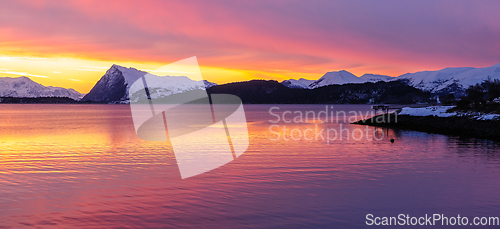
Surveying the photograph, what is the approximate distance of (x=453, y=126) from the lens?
51094 millimetres

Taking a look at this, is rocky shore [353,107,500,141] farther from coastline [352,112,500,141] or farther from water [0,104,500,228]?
water [0,104,500,228]

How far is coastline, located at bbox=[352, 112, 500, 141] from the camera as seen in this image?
4425 cm

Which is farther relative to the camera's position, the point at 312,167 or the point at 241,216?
the point at 312,167

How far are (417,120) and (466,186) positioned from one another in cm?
4816


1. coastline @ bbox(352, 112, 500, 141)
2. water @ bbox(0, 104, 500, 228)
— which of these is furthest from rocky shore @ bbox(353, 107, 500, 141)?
water @ bbox(0, 104, 500, 228)

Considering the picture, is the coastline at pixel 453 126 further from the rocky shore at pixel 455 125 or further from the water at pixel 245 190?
the water at pixel 245 190

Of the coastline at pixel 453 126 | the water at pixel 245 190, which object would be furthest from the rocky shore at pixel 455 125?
the water at pixel 245 190

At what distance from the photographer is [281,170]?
2172cm

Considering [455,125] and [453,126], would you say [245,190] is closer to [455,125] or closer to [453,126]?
[453,126]

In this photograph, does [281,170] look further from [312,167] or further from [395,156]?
[395,156]

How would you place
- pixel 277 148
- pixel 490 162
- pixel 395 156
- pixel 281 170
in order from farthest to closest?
pixel 277 148 → pixel 395 156 → pixel 490 162 → pixel 281 170

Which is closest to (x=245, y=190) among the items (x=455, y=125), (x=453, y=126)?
(x=453, y=126)

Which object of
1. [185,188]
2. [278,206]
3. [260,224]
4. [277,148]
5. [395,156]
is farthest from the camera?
[277,148]

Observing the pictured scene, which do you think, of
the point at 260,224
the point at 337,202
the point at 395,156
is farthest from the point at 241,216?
the point at 395,156
